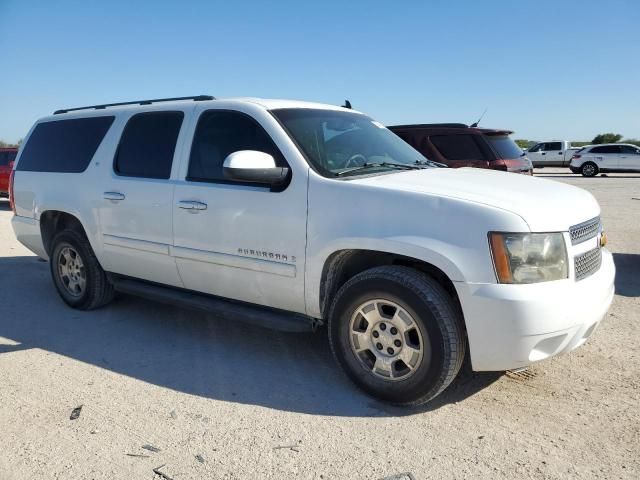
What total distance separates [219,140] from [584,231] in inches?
103

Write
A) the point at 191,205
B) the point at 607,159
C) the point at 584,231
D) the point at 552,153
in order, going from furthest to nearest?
the point at 552,153
the point at 607,159
the point at 191,205
the point at 584,231

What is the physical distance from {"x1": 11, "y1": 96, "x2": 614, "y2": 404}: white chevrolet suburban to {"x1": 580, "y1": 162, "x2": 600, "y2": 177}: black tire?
2435 centimetres

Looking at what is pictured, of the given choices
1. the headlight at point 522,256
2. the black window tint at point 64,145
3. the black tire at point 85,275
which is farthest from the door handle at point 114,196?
the headlight at point 522,256

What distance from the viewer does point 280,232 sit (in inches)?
145

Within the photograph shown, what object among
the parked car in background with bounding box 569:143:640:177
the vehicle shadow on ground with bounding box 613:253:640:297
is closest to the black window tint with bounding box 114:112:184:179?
the vehicle shadow on ground with bounding box 613:253:640:297

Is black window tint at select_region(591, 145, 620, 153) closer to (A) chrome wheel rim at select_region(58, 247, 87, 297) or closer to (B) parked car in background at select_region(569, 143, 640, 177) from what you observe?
(B) parked car in background at select_region(569, 143, 640, 177)

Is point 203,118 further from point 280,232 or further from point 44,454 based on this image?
point 44,454

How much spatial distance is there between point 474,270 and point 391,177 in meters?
0.94

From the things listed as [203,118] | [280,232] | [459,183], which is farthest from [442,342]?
[203,118]

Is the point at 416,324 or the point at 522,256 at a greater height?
the point at 522,256

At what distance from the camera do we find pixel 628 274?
6.46 m

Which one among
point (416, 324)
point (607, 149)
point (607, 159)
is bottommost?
point (607, 159)

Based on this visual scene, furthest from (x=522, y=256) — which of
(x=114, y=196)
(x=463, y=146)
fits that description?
(x=463, y=146)

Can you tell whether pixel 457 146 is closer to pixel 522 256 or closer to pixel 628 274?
pixel 628 274
